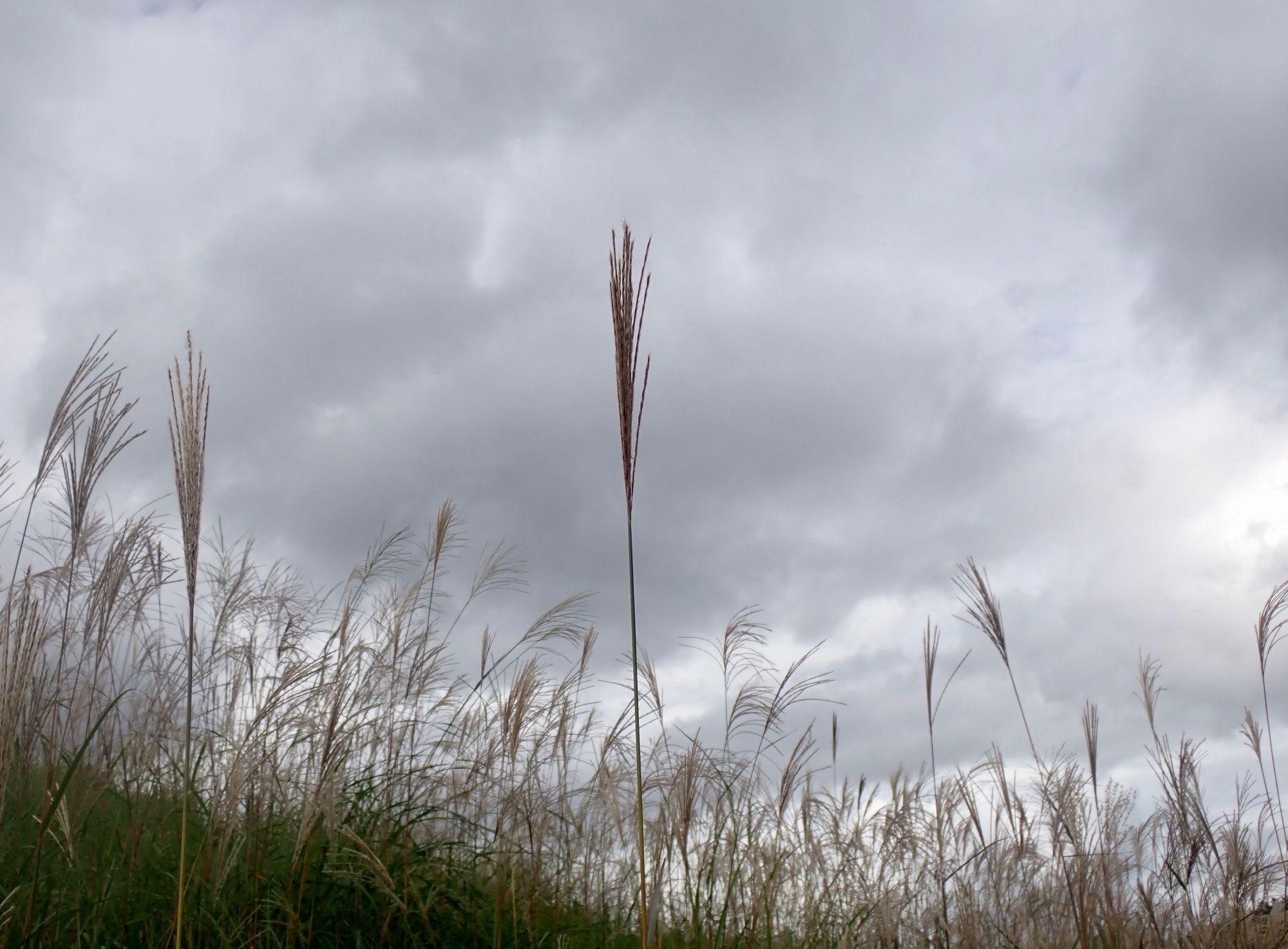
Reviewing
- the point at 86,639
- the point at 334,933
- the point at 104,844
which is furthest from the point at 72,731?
the point at 334,933

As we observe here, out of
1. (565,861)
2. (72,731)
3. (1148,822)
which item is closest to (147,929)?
(565,861)

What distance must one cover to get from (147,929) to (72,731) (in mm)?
1909

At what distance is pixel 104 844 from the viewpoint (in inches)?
143

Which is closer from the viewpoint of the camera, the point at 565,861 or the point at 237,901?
the point at 237,901

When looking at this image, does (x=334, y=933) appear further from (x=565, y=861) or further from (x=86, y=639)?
(x=86, y=639)

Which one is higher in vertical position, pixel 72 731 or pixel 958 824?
pixel 72 731

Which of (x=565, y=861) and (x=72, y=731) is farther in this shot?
(x=72, y=731)

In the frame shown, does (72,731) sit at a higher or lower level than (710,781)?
higher

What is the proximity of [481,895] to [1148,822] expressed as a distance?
354cm

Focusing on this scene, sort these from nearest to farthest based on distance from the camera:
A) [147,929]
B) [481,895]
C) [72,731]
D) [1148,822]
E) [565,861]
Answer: [147,929] < [481,895] < [565,861] < [72,731] < [1148,822]

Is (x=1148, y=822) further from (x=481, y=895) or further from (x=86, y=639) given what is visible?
(x=86, y=639)

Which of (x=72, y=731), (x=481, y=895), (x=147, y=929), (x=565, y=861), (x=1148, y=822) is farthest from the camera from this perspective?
(x=1148, y=822)

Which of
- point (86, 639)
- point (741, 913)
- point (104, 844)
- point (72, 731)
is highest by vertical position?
point (86, 639)

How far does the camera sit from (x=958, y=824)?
488 centimetres
